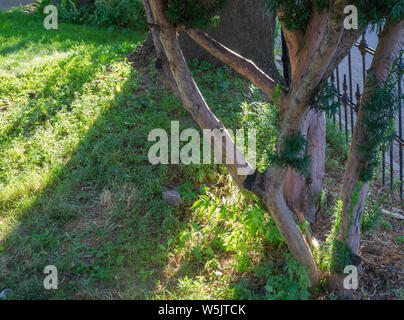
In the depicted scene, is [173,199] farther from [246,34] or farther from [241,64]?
[246,34]

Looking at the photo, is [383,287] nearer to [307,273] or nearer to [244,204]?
[307,273]

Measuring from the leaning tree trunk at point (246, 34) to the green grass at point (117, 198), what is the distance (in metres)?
0.34

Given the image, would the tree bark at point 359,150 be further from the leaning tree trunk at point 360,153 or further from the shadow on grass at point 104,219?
the shadow on grass at point 104,219

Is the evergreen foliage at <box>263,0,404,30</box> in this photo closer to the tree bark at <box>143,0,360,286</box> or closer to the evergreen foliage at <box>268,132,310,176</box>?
the tree bark at <box>143,0,360,286</box>

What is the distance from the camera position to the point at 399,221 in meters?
3.95

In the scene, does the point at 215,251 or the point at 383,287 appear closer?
the point at 383,287

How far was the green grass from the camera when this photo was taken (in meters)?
3.33

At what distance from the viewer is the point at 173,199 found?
13.2 feet

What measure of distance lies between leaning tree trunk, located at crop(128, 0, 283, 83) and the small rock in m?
2.54

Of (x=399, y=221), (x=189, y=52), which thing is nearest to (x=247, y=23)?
(x=189, y=52)

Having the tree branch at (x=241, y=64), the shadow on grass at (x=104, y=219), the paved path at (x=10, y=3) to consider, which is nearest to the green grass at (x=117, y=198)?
the shadow on grass at (x=104, y=219)

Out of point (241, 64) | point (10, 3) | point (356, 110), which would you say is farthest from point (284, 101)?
point (10, 3)

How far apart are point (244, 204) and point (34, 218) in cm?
199

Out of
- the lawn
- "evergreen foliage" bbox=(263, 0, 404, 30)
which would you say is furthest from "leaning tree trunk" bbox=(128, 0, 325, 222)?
"evergreen foliage" bbox=(263, 0, 404, 30)
